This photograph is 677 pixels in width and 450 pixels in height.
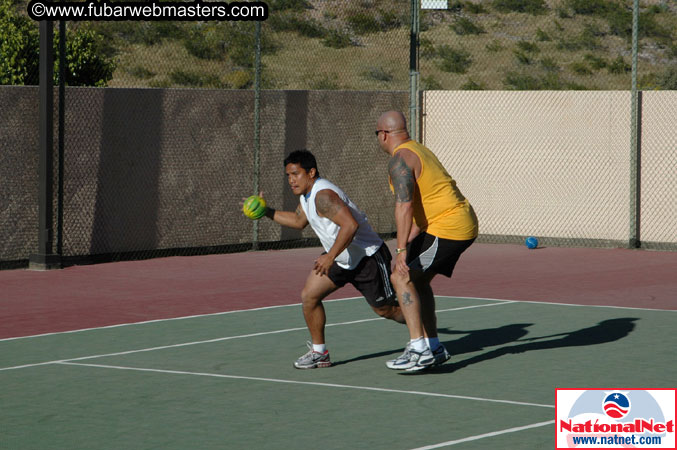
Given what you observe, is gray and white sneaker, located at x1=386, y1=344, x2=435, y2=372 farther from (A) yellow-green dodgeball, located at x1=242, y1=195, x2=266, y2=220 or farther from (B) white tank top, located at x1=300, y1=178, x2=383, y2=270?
(A) yellow-green dodgeball, located at x1=242, y1=195, x2=266, y2=220

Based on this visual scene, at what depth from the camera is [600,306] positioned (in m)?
13.1

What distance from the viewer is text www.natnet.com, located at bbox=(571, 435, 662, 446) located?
22.4ft

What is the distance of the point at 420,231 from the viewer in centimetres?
951

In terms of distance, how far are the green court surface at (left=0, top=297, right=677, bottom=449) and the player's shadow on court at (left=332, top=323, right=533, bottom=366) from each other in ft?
0.05

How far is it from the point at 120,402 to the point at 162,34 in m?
29.0

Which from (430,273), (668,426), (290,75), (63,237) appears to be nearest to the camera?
(668,426)

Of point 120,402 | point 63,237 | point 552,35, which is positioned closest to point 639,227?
point 63,237

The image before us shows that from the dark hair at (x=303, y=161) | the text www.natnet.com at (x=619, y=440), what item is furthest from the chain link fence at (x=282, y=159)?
the text www.natnet.com at (x=619, y=440)

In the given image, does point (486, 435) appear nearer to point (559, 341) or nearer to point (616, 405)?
point (616, 405)

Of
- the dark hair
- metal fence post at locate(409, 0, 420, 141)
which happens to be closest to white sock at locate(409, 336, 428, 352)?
the dark hair

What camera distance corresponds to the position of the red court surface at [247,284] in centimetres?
1285

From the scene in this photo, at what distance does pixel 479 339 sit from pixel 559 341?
66 cm

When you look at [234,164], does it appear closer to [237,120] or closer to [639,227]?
[237,120]

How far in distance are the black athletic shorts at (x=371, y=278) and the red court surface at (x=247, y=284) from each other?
128 inches
